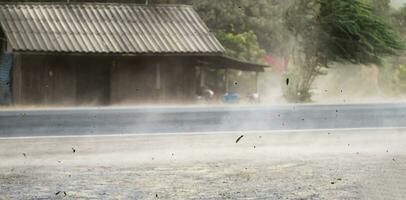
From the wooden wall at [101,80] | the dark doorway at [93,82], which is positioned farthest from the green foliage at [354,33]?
the dark doorway at [93,82]

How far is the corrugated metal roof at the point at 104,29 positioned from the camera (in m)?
36.2

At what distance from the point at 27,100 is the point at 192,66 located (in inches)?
295

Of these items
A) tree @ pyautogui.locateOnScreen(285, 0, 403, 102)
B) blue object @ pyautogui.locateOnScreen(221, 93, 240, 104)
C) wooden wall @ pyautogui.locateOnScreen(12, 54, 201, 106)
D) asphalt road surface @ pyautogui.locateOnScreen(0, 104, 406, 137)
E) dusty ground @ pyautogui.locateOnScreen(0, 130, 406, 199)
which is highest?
tree @ pyautogui.locateOnScreen(285, 0, 403, 102)

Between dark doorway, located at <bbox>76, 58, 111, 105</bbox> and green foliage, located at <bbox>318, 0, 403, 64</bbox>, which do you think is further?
green foliage, located at <bbox>318, 0, 403, 64</bbox>

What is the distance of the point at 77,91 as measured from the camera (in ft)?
122

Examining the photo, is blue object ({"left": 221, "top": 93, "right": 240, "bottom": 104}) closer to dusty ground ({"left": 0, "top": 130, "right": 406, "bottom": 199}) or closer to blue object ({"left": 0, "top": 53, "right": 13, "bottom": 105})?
blue object ({"left": 0, "top": 53, "right": 13, "bottom": 105})

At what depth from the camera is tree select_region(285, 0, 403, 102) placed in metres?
38.5

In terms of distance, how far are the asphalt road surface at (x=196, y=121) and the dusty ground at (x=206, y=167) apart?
2417mm

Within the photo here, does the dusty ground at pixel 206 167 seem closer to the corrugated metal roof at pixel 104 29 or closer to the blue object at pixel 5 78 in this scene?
the corrugated metal roof at pixel 104 29

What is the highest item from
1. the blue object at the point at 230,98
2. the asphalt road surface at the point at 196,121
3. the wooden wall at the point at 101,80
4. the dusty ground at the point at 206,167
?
the wooden wall at the point at 101,80

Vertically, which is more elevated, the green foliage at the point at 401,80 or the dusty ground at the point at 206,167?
the green foliage at the point at 401,80

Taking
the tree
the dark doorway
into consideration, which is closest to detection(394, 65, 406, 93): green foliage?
the tree

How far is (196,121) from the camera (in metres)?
22.1

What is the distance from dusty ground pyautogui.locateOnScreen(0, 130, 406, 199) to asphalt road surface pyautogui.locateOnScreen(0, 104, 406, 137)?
2417 millimetres
